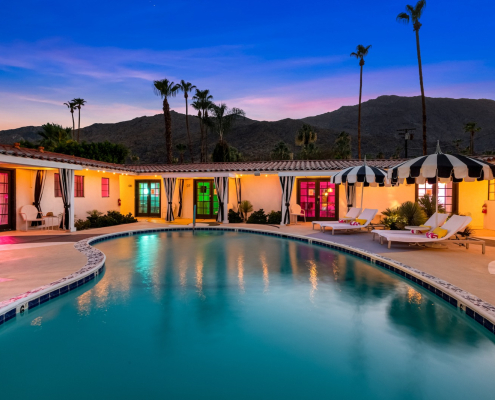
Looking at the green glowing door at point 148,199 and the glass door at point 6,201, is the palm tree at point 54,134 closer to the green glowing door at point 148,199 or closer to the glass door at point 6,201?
the green glowing door at point 148,199

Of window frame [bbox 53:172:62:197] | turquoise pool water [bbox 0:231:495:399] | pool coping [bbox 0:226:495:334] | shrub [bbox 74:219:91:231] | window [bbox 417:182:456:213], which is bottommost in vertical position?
turquoise pool water [bbox 0:231:495:399]

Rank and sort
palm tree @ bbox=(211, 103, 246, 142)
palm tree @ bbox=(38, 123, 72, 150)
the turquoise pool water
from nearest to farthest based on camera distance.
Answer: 1. the turquoise pool water
2. palm tree @ bbox=(38, 123, 72, 150)
3. palm tree @ bbox=(211, 103, 246, 142)

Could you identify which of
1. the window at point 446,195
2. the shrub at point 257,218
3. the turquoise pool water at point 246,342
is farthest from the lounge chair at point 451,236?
the shrub at point 257,218

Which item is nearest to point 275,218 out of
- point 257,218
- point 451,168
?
point 257,218

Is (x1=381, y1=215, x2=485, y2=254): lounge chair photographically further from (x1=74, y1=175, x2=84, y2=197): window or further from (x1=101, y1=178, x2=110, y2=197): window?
(x1=101, y1=178, x2=110, y2=197): window

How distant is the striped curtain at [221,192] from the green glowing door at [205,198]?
1.56 metres

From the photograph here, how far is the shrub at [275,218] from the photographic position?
50.4 ft

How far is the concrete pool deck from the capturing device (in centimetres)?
543

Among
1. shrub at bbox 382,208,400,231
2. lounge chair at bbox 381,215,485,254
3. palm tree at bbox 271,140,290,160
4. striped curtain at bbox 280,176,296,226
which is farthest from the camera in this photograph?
palm tree at bbox 271,140,290,160

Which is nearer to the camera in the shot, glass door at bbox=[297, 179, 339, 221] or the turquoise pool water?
the turquoise pool water

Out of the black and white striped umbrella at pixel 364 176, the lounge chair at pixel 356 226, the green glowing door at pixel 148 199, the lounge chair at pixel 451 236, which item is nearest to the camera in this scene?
the lounge chair at pixel 451 236

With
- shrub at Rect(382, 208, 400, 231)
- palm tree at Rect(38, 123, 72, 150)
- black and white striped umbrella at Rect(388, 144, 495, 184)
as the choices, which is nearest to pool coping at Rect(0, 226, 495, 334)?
black and white striped umbrella at Rect(388, 144, 495, 184)

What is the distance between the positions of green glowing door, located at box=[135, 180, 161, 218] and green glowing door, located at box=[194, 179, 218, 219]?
216 centimetres

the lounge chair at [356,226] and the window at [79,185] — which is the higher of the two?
the window at [79,185]
